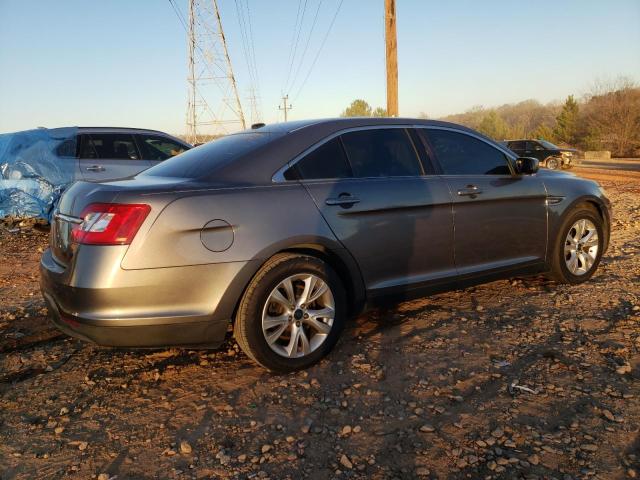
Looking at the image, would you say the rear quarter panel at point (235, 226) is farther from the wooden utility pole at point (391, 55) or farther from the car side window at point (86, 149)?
the wooden utility pole at point (391, 55)

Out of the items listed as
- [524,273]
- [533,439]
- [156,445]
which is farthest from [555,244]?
[156,445]

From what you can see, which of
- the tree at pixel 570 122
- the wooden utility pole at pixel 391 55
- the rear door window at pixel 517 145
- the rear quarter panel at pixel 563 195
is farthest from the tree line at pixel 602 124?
the rear quarter panel at pixel 563 195

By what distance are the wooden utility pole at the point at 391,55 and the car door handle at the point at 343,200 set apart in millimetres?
10480

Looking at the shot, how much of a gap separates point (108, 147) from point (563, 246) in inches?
298

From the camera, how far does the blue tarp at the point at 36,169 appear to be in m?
8.66

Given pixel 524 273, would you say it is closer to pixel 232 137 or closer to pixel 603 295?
pixel 603 295

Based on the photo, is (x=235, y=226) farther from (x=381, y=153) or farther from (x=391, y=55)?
(x=391, y=55)

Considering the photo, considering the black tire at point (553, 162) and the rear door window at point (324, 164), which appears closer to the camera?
the rear door window at point (324, 164)

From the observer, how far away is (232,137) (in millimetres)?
3777

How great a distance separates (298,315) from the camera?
311 centimetres

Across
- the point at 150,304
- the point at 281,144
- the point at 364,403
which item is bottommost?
the point at 364,403

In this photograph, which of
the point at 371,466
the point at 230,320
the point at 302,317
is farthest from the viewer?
the point at 302,317

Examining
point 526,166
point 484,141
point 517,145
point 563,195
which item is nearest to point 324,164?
point 484,141

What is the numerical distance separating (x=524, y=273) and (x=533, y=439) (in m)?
2.26
